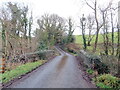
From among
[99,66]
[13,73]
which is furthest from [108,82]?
[13,73]

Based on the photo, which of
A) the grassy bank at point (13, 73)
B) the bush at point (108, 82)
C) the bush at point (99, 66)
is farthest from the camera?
the bush at point (99, 66)

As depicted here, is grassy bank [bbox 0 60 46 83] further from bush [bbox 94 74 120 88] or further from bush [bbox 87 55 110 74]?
bush [bbox 94 74 120 88]

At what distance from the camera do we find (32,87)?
17.9ft

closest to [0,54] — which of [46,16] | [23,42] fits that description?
[23,42]

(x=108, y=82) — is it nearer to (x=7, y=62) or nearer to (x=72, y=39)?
(x=7, y=62)

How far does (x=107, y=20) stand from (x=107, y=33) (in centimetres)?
202

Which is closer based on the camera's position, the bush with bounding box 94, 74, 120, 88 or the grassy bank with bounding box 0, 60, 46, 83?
the bush with bounding box 94, 74, 120, 88

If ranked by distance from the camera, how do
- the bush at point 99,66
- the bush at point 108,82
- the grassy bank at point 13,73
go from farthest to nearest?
the bush at point 99,66
the grassy bank at point 13,73
the bush at point 108,82

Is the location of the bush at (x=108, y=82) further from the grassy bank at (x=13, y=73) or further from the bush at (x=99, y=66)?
the grassy bank at (x=13, y=73)

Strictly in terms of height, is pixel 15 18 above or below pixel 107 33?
above

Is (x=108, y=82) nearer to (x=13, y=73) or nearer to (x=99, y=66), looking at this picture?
(x=99, y=66)

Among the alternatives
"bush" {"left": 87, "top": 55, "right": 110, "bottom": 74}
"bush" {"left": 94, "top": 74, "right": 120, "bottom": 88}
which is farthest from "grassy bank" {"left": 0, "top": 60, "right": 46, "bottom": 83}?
"bush" {"left": 94, "top": 74, "right": 120, "bottom": 88}

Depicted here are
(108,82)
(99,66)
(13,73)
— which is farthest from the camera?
(99,66)

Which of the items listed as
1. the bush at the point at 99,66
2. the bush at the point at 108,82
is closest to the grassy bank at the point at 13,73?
the bush at the point at 99,66
